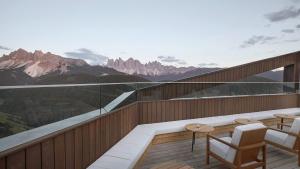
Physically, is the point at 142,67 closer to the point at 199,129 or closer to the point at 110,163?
the point at 199,129

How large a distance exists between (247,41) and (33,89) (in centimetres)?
1036

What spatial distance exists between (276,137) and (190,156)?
1836mm

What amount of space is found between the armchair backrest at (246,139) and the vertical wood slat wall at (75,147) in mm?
2093

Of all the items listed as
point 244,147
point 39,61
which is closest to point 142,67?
point 39,61

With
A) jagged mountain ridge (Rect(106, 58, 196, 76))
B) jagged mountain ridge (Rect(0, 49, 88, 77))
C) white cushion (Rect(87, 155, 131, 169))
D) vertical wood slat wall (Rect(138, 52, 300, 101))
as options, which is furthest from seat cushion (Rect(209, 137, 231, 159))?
jagged mountain ridge (Rect(106, 58, 196, 76))

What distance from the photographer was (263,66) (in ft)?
30.4

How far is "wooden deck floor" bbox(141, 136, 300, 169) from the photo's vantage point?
3.64 m

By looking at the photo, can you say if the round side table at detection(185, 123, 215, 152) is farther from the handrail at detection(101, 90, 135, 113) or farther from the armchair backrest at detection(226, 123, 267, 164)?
the handrail at detection(101, 90, 135, 113)

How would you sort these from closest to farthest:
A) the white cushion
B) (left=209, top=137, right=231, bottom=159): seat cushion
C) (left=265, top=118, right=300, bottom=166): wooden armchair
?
the white cushion, (left=209, top=137, right=231, bottom=159): seat cushion, (left=265, top=118, right=300, bottom=166): wooden armchair

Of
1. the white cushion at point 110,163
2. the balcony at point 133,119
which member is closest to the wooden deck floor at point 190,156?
the balcony at point 133,119

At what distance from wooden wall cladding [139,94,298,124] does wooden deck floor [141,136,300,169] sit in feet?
3.55

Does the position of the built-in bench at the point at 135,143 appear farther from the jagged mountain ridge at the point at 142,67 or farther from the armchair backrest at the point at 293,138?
the jagged mountain ridge at the point at 142,67

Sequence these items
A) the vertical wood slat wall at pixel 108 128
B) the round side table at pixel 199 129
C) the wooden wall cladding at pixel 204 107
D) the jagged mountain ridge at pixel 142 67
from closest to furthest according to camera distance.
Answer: the vertical wood slat wall at pixel 108 128
the round side table at pixel 199 129
the wooden wall cladding at pixel 204 107
the jagged mountain ridge at pixel 142 67

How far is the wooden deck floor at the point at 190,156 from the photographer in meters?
3.64
